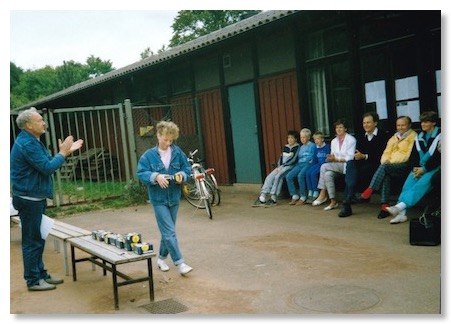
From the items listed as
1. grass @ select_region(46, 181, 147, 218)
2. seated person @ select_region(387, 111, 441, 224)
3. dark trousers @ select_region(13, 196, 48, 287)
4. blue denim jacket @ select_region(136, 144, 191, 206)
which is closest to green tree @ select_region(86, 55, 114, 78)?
grass @ select_region(46, 181, 147, 218)

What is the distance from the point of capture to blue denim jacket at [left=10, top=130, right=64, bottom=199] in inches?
178

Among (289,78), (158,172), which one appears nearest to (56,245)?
(158,172)

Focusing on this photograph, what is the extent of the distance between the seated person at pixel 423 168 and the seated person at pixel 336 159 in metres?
1.41

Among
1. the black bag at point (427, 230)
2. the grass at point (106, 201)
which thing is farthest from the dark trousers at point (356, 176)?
the grass at point (106, 201)

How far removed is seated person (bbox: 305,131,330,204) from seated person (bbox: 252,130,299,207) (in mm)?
451

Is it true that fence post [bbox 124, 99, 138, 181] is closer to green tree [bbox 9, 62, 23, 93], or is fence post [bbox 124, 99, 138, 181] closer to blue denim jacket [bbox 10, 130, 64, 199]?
green tree [bbox 9, 62, 23, 93]

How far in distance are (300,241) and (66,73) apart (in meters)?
11.4

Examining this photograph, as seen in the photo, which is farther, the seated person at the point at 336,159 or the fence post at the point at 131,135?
the fence post at the point at 131,135

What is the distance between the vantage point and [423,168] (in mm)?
5879

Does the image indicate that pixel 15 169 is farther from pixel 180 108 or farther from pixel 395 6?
pixel 180 108

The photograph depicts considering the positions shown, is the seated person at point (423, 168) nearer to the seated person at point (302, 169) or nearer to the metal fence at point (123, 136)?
the seated person at point (302, 169)

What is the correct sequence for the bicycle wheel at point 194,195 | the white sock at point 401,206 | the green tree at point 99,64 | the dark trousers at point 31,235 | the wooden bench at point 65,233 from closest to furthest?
the dark trousers at point 31,235 < the wooden bench at point 65,233 < the white sock at point 401,206 < the bicycle wheel at point 194,195 < the green tree at point 99,64

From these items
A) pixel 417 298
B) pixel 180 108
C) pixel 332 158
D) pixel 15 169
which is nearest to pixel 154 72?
pixel 180 108

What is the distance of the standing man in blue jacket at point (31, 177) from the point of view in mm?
4535
